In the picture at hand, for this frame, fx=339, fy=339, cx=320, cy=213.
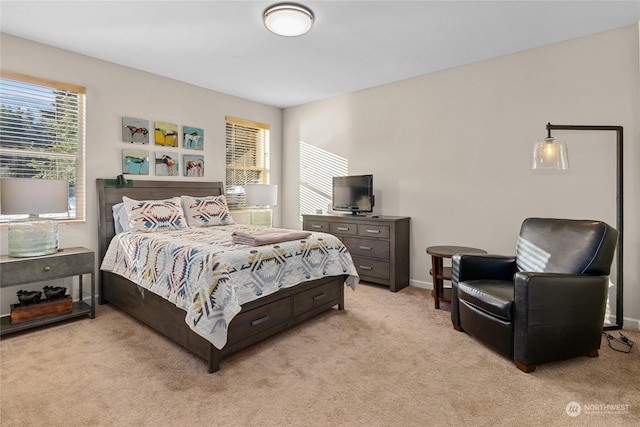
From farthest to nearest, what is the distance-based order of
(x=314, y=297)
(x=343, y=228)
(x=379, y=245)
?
1. (x=343, y=228)
2. (x=379, y=245)
3. (x=314, y=297)

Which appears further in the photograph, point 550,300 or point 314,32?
point 314,32

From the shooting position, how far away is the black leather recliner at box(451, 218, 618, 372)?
2.15m

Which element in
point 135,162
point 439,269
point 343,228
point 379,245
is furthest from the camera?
point 343,228

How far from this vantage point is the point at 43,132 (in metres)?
3.28

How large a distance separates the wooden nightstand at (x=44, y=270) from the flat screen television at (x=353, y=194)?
2.89 meters

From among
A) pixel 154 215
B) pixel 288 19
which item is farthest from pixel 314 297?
pixel 288 19

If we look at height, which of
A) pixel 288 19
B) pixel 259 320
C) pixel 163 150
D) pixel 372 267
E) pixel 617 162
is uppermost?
pixel 288 19

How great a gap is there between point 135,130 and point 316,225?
8.15 feet

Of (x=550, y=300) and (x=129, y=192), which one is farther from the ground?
(x=129, y=192)

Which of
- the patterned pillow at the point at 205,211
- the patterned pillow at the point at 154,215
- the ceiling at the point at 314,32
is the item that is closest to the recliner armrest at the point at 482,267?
the ceiling at the point at 314,32

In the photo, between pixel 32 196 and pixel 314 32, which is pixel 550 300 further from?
pixel 32 196

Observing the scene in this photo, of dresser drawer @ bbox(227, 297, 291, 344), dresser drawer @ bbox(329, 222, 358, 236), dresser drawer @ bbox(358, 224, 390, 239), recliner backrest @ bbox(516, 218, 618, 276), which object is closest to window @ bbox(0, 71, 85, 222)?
dresser drawer @ bbox(227, 297, 291, 344)

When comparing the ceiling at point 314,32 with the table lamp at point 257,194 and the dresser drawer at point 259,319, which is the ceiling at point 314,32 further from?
the dresser drawer at point 259,319

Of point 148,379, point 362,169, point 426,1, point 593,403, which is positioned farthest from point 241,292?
point 362,169
